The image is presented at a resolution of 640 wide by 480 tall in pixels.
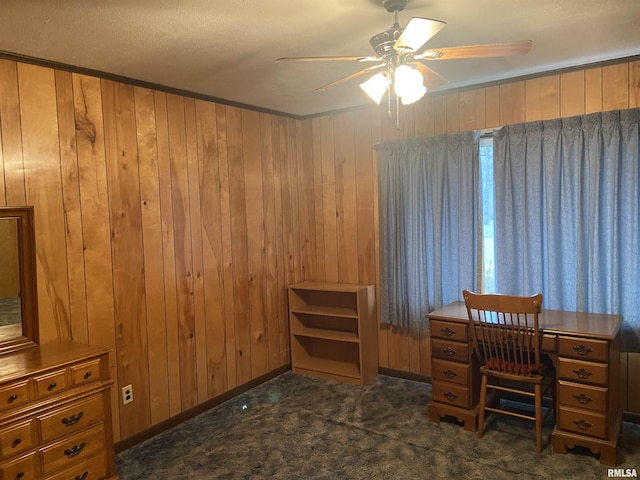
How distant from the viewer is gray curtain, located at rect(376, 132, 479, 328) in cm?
360

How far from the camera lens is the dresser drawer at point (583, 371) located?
2627mm

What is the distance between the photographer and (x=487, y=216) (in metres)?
3.58

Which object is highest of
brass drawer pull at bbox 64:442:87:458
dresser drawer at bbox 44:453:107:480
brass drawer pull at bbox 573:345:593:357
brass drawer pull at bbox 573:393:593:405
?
brass drawer pull at bbox 573:345:593:357

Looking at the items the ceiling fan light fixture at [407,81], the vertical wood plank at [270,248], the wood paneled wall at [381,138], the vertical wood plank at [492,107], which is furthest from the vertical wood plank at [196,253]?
the vertical wood plank at [492,107]

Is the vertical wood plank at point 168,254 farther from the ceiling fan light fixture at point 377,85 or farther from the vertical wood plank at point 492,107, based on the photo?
the vertical wood plank at point 492,107

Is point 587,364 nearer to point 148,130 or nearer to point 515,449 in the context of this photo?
point 515,449

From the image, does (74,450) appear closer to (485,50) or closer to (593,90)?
(485,50)

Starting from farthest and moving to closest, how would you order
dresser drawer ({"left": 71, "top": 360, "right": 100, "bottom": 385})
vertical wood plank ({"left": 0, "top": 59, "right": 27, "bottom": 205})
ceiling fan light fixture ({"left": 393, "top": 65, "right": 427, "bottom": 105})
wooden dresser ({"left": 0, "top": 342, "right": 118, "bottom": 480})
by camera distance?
vertical wood plank ({"left": 0, "top": 59, "right": 27, "bottom": 205})
dresser drawer ({"left": 71, "top": 360, "right": 100, "bottom": 385})
wooden dresser ({"left": 0, "top": 342, "right": 118, "bottom": 480})
ceiling fan light fixture ({"left": 393, "top": 65, "right": 427, "bottom": 105})

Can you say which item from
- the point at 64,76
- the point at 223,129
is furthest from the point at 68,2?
the point at 223,129

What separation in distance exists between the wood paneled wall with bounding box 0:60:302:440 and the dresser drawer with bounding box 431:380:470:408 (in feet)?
5.14

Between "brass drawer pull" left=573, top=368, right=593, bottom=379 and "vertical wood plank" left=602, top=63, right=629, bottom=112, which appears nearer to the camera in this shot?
"brass drawer pull" left=573, top=368, right=593, bottom=379

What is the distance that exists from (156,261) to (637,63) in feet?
11.0

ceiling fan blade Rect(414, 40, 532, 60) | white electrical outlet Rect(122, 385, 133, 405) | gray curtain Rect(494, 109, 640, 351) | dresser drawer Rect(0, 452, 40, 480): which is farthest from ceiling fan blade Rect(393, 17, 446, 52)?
white electrical outlet Rect(122, 385, 133, 405)

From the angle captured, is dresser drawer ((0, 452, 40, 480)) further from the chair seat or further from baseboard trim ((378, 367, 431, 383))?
baseboard trim ((378, 367, 431, 383))
